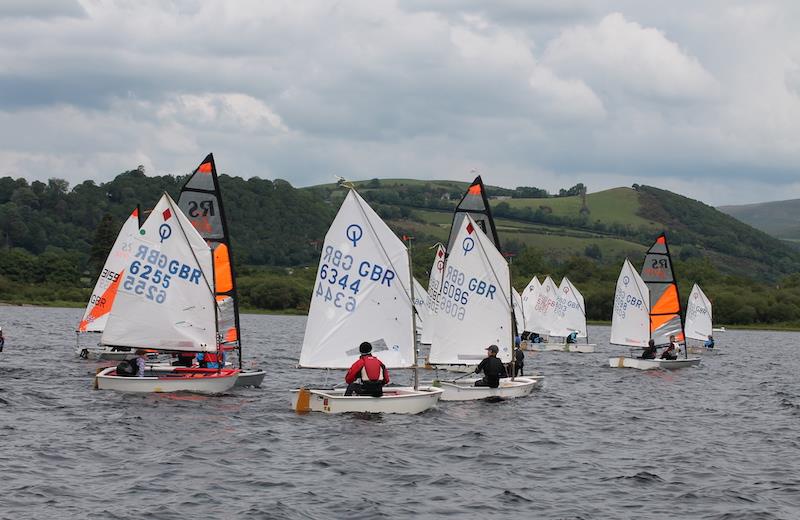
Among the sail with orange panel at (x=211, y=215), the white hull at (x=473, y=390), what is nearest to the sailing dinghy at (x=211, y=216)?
the sail with orange panel at (x=211, y=215)

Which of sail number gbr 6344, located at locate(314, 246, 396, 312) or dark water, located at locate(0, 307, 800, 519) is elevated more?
sail number gbr 6344, located at locate(314, 246, 396, 312)

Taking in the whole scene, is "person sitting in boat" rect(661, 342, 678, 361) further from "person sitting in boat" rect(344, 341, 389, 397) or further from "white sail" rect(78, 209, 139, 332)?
"person sitting in boat" rect(344, 341, 389, 397)

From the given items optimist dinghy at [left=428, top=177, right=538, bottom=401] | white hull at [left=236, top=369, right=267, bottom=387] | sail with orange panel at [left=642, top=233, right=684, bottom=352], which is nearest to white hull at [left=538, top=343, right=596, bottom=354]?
sail with orange panel at [left=642, top=233, right=684, bottom=352]

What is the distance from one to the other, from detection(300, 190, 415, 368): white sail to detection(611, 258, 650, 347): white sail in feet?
101

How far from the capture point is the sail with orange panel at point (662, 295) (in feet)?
202

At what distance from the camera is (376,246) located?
110 ft

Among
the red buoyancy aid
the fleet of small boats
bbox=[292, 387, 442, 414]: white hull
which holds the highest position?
the fleet of small boats

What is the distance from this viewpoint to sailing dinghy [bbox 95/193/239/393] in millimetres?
37594

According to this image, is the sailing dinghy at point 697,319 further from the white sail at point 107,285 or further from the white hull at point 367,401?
the white hull at point 367,401

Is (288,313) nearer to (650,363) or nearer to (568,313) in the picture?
(568,313)

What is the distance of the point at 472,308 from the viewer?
39.6 m

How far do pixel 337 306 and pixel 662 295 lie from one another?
3269 cm

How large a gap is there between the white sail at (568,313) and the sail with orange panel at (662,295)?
24.4 m

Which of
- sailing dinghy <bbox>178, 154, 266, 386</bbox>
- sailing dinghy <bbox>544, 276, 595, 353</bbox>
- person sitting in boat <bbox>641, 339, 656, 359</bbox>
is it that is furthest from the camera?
sailing dinghy <bbox>544, 276, 595, 353</bbox>
